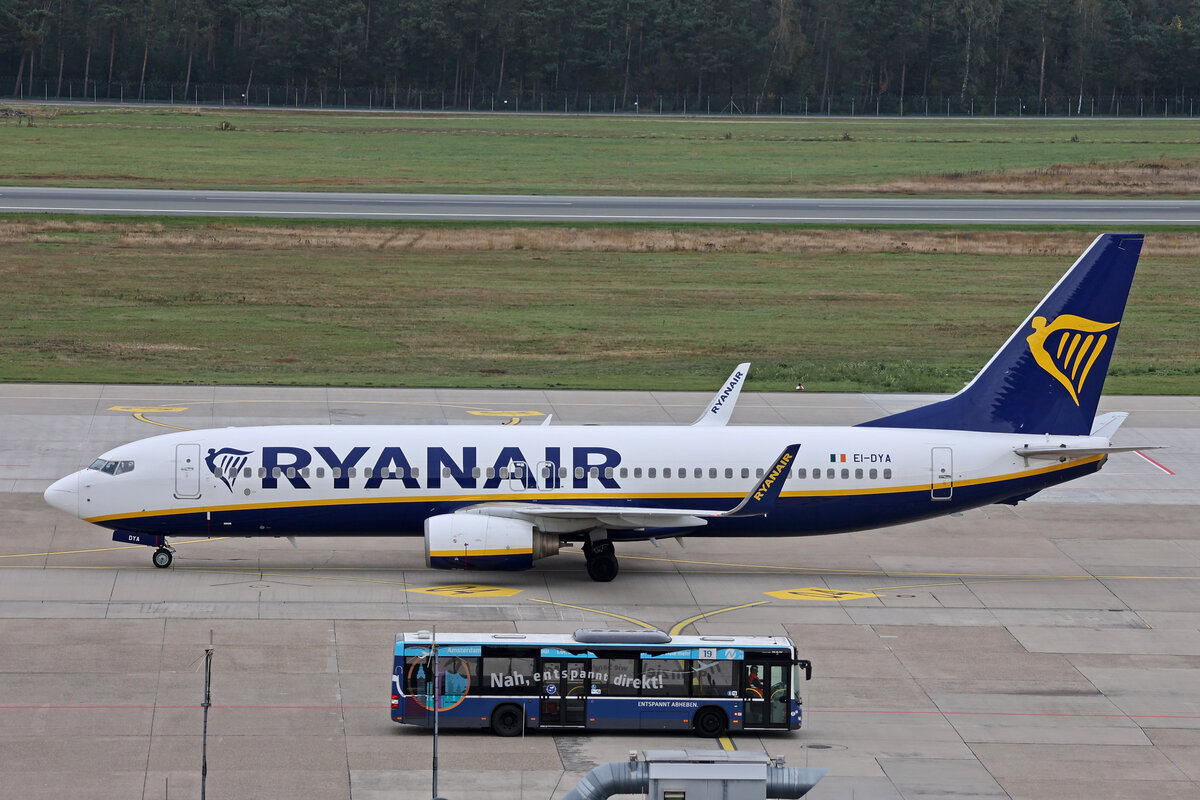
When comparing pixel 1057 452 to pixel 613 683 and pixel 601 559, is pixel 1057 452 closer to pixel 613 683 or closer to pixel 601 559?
pixel 601 559

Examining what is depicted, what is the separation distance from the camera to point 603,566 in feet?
131

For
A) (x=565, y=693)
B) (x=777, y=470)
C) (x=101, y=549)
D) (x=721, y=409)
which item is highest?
(x=721, y=409)

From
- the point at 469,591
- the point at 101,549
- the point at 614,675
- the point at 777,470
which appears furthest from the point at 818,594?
the point at 101,549

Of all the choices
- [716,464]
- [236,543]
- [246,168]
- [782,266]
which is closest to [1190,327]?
[782,266]

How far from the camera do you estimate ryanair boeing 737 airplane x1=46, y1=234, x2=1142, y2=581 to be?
1551 inches

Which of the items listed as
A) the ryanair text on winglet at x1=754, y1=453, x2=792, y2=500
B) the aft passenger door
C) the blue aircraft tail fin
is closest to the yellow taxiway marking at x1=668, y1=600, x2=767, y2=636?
the ryanair text on winglet at x1=754, y1=453, x2=792, y2=500

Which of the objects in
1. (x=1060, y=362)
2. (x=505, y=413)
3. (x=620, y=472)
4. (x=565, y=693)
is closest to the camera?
(x=565, y=693)

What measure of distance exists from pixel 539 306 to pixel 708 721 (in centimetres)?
5414

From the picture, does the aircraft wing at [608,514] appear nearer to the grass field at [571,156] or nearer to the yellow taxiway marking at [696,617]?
the yellow taxiway marking at [696,617]

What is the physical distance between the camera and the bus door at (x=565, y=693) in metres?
29.3

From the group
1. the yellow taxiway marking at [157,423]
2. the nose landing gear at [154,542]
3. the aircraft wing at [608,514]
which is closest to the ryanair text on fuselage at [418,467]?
the aircraft wing at [608,514]

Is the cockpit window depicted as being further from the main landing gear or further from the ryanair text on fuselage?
the main landing gear

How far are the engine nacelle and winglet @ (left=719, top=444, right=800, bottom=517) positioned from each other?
5.03 m

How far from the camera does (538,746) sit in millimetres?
28859
